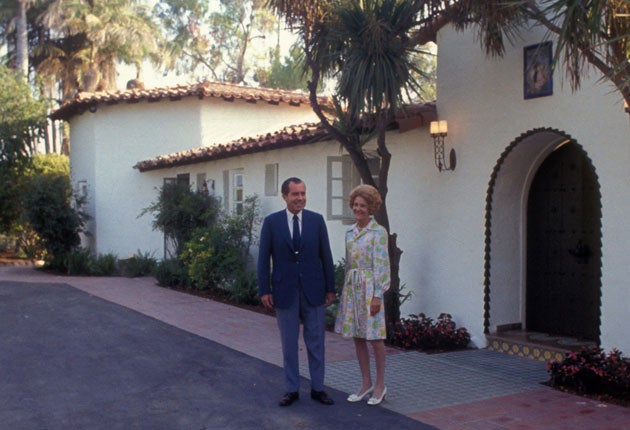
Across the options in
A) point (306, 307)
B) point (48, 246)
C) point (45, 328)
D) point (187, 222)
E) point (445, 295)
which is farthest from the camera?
point (48, 246)

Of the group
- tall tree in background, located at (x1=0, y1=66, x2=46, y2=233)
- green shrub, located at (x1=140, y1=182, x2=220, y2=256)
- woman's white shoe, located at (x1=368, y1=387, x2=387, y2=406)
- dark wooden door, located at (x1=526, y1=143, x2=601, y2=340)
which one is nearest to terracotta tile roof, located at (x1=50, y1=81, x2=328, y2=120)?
tall tree in background, located at (x1=0, y1=66, x2=46, y2=233)

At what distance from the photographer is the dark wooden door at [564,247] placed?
798 cm

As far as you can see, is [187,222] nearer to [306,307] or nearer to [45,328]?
[45,328]

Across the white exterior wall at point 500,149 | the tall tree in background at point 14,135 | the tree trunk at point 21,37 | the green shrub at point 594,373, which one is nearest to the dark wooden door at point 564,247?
the white exterior wall at point 500,149

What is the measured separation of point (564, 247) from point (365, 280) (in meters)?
3.40

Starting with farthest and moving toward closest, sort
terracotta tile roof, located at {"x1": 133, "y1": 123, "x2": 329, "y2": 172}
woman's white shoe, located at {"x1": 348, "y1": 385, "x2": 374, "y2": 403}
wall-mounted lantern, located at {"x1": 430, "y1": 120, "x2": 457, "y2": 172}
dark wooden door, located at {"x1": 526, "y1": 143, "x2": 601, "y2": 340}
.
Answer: terracotta tile roof, located at {"x1": 133, "y1": 123, "x2": 329, "y2": 172} < wall-mounted lantern, located at {"x1": 430, "y1": 120, "x2": 457, "y2": 172} < dark wooden door, located at {"x1": 526, "y1": 143, "x2": 601, "y2": 340} < woman's white shoe, located at {"x1": 348, "y1": 385, "x2": 374, "y2": 403}

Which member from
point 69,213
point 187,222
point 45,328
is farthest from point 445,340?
point 69,213

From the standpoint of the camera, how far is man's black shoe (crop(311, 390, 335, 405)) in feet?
19.9

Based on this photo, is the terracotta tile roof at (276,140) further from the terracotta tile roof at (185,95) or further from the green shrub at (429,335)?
the green shrub at (429,335)

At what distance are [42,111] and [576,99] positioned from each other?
65.7ft

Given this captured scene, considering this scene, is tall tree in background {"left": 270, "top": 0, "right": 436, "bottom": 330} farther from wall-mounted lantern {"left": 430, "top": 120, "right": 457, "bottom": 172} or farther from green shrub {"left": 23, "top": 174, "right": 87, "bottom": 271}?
green shrub {"left": 23, "top": 174, "right": 87, "bottom": 271}

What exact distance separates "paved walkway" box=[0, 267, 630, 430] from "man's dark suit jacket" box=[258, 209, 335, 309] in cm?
112

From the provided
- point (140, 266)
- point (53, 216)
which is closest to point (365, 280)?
point (140, 266)

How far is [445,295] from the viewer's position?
9.09 meters
